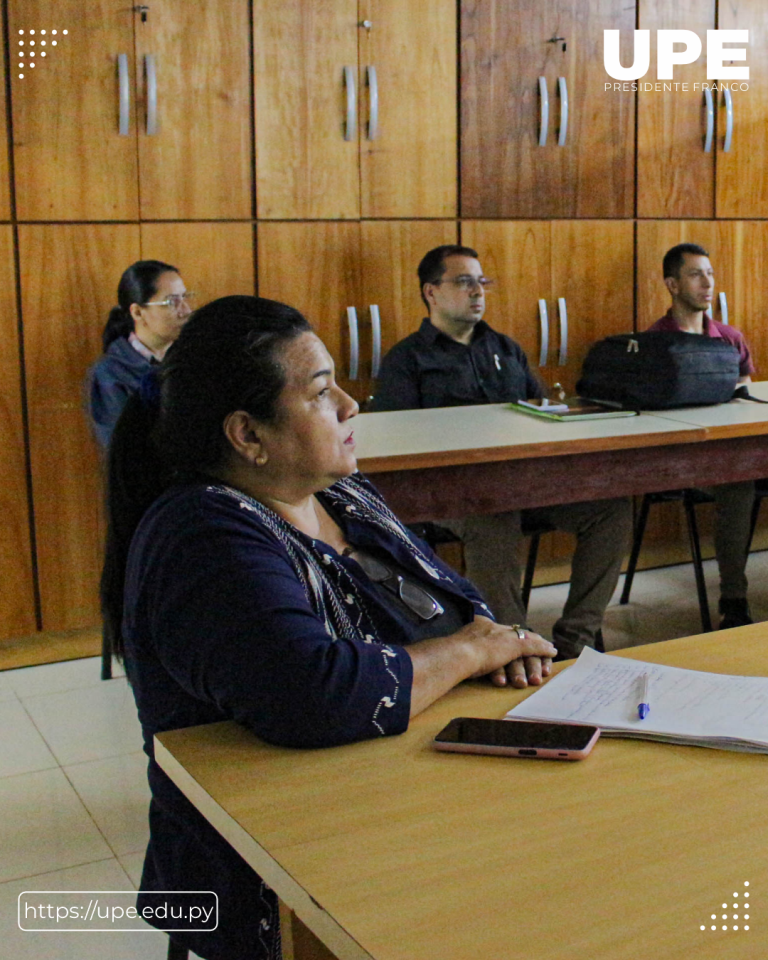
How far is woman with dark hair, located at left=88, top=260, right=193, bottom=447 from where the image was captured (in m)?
3.22

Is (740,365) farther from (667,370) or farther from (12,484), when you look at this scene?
(12,484)

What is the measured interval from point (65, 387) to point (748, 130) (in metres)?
2.95

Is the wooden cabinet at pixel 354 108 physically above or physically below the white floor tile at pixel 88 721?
above

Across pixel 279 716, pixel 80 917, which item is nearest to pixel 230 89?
pixel 80 917

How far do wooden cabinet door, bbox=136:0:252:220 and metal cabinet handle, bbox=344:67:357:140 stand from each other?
0.34 meters

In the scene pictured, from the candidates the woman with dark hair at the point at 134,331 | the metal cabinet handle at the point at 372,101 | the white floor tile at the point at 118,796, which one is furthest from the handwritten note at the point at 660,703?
the metal cabinet handle at the point at 372,101

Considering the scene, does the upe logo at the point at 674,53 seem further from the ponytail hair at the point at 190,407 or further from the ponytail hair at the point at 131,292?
the ponytail hair at the point at 190,407

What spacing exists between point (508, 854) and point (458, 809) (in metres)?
0.09

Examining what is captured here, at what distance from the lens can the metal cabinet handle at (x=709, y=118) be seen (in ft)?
14.6

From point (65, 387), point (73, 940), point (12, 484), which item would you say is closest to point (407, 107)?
point (65, 387)

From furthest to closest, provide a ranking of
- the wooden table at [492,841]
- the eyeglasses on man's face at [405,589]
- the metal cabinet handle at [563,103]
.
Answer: the metal cabinet handle at [563,103] < the eyeglasses on man's face at [405,589] < the wooden table at [492,841]

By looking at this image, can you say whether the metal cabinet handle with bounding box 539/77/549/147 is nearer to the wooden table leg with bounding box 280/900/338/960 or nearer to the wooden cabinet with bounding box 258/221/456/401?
the wooden cabinet with bounding box 258/221/456/401

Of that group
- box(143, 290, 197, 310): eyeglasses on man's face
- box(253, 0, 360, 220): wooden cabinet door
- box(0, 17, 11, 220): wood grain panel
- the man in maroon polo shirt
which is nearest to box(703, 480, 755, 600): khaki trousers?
the man in maroon polo shirt

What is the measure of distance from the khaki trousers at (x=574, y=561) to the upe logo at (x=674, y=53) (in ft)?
6.45
